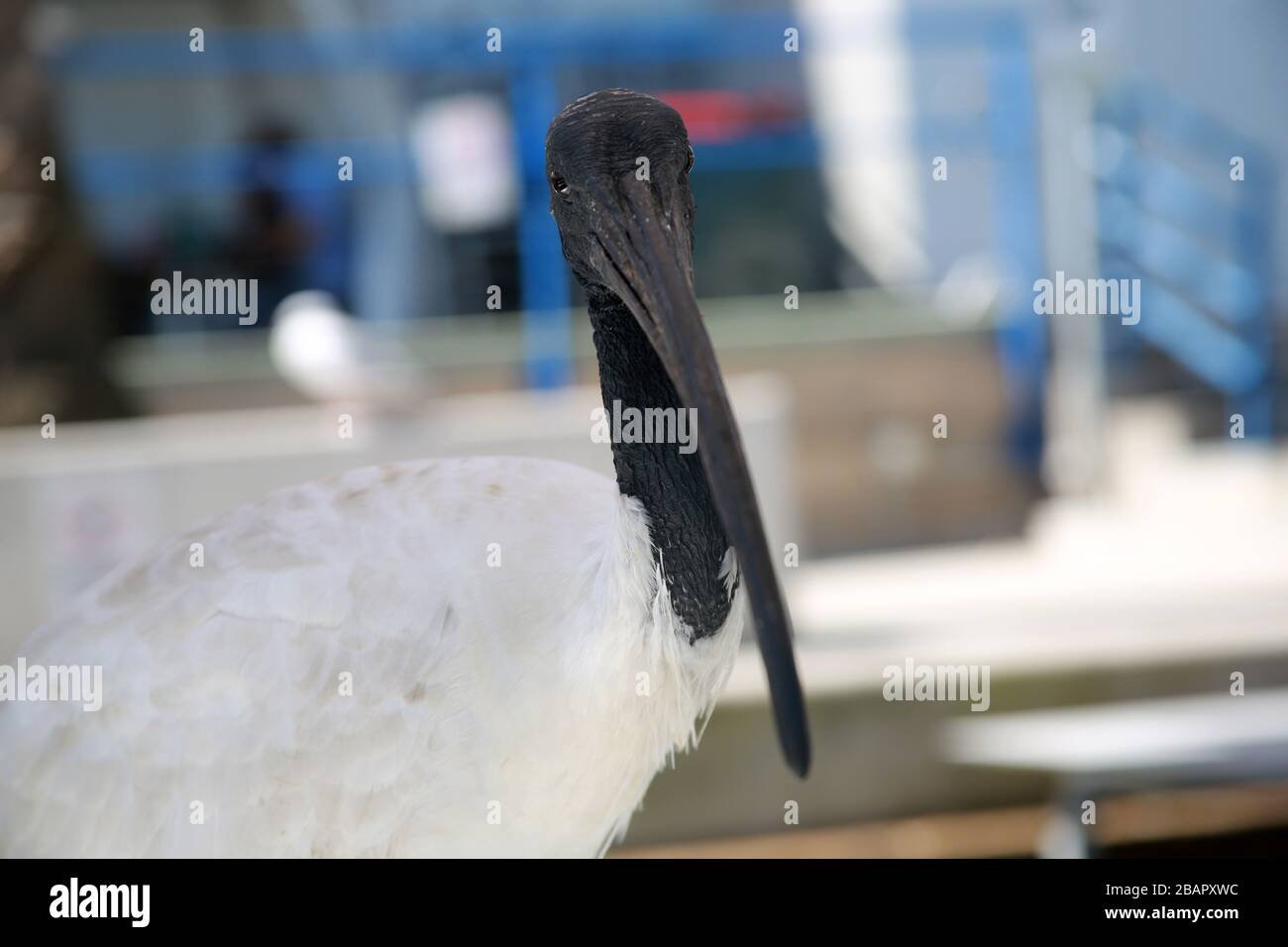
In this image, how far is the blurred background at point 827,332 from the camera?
4.20m

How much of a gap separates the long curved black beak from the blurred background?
2560mm

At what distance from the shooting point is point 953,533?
21.1ft

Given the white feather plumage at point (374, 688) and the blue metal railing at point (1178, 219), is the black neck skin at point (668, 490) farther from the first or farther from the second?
the blue metal railing at point (1178, 219)

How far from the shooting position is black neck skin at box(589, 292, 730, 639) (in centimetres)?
171

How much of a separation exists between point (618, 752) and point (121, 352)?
5570 mm

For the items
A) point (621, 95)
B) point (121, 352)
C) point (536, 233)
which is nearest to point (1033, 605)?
point (536, 233)

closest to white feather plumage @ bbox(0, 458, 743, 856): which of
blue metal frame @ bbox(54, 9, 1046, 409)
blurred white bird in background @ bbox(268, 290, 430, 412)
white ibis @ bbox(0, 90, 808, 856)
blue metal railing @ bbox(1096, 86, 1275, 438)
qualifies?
white ibis @ bbox(0, 90, 808, 856)

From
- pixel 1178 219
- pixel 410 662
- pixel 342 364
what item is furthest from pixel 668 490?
pixel 1178 219

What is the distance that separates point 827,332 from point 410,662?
16.3ft

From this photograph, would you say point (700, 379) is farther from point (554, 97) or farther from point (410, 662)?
point (554, 97)

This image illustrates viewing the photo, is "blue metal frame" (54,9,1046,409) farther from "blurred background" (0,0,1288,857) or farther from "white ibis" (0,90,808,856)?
"white ibis" (0,90,808,856)

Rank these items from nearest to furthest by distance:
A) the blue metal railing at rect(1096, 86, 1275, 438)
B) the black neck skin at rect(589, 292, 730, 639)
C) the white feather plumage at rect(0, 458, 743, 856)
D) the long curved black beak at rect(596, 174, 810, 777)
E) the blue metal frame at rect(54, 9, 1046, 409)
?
the long curved black beak at rect(596, 174, 810, 777)
the black neck skin at rect(589, 292, 730, 639)
the white feather plumage at rect(0, 458, 743, 856)
the blue metal frame at rect(54, 9, 1046, 409)
the blue metal railing at rect(1096, 86, 1275, 438)

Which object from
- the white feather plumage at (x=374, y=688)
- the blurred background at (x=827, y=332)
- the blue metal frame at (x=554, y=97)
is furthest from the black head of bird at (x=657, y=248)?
the blue metal frame at (x=554, y=97)
